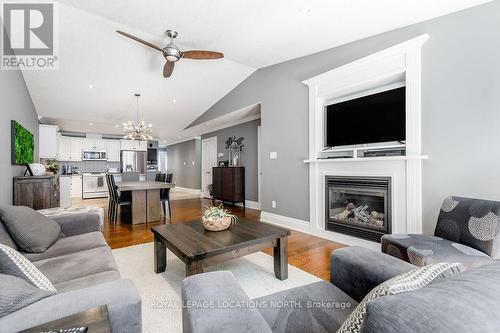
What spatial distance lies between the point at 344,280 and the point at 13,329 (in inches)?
54.4

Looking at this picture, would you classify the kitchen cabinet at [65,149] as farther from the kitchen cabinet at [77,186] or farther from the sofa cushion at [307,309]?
the sofa cushion at [307,309]

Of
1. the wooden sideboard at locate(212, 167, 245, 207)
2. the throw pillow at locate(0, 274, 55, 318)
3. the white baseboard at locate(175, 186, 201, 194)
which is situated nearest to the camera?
the throw pillow at locate(0, 274, 55, 318)

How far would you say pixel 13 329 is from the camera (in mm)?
729

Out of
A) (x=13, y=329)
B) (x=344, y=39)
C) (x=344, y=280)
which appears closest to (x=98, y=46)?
(x=344, y=39)

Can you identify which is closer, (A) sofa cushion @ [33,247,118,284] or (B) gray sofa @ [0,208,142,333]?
(B) gray sofa @ [0,208,142,333]

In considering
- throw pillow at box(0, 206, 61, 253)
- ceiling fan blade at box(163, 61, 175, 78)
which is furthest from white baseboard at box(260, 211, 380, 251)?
throw pillow at box(0, 206, 61, 253)

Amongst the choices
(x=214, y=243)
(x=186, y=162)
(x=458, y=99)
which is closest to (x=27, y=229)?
(x=214, y=243)

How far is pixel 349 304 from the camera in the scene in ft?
3.62

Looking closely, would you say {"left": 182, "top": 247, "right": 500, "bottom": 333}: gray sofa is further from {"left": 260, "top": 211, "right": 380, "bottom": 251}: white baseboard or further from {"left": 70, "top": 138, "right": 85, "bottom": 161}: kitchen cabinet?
{"left": 70, "top": 138, "right": 85, "bottom": 161}: kitchen cabinet

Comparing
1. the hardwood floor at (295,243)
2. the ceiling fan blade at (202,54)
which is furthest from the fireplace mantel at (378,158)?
the ceiling fan blade at (202,54)

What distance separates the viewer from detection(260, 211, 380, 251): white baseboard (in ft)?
9.95

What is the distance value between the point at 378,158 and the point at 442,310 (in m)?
2.80

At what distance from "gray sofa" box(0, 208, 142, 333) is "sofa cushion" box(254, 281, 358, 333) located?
0.56m

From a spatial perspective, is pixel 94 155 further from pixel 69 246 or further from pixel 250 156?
pixel 69 246
